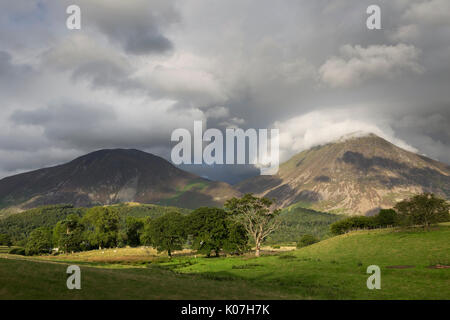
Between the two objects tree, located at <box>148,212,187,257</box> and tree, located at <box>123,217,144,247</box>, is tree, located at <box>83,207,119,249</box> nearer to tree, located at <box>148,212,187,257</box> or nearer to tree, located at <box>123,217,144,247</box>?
tree, located at <box>123,217,144,247</box>

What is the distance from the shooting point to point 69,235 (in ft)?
422

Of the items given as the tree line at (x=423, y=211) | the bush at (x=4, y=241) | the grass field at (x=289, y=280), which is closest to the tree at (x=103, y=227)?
the bush at (x=4, y=241)

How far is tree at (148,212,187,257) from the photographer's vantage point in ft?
335

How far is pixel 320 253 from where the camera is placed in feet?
249

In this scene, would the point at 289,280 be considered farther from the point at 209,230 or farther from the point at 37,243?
the point at 37,243

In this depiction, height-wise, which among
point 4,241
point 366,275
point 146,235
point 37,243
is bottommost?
point 4,241

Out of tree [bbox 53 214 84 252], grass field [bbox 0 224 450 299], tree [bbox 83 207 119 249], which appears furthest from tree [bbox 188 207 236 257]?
tree [bbox 53 214 84 252]

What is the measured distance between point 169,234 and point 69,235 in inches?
2196

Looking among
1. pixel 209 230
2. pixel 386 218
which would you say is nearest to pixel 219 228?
pixel 209 230

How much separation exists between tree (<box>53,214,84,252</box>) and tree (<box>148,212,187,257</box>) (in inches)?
1736
